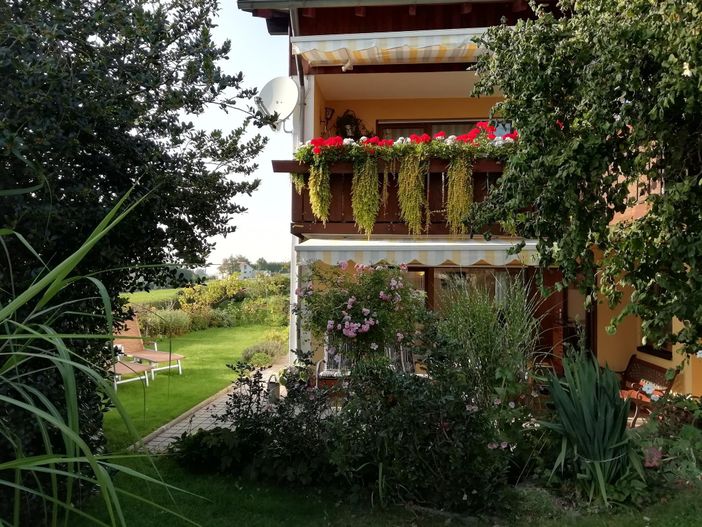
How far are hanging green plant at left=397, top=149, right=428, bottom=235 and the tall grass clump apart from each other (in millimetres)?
2448

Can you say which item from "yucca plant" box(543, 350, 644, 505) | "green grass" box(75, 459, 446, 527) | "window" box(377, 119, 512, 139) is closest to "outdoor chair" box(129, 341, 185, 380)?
"green grass" box(75, 459, 446, 527)

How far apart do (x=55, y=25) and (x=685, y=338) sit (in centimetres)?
642

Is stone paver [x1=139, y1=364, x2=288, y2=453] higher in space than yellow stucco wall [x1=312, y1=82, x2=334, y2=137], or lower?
lower

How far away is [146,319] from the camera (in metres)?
19.3

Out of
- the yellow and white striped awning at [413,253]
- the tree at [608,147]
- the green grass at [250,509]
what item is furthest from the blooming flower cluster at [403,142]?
the green grass at [250,509]

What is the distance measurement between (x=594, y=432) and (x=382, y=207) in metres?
5.21

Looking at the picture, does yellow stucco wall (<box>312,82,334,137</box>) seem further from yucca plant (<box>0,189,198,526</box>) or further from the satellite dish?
yucca plant (<box>0,189,198,526</box>)

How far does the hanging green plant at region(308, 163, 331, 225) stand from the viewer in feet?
30.4

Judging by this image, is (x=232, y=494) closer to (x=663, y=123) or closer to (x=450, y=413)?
(x=450, y=413)

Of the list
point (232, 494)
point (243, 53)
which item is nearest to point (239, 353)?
point (232, 494)

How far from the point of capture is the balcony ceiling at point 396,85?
11.7 metres

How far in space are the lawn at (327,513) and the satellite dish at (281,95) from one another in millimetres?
7249

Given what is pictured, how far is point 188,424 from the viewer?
904cm

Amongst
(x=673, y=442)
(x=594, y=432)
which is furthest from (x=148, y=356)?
(x=673, y=442)
